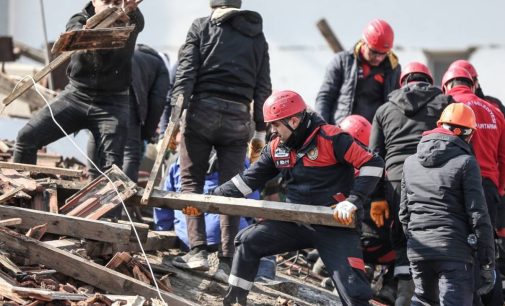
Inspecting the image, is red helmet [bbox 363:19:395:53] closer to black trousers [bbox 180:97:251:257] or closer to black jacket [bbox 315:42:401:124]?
black jacket [bbox 315:42:401:124]

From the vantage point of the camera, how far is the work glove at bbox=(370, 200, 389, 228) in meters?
9.59

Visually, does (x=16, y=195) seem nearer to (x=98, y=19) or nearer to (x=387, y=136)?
(x=98, y=19)

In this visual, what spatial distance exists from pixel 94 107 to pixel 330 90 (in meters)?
2.66

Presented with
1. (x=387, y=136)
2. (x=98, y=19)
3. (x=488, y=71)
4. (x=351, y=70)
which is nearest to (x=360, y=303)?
(x=387, y=136)

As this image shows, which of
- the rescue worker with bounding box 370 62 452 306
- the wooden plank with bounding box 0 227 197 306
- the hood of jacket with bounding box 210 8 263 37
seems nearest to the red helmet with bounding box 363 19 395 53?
the rescue worker with bounding box 370 62 452 306

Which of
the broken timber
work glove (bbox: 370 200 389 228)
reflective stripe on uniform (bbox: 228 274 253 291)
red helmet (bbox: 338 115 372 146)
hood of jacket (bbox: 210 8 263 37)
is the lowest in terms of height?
work glove (bbox: 370 200 389 228)

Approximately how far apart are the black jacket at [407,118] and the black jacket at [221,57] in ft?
4.02

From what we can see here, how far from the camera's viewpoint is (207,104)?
9.12 metres

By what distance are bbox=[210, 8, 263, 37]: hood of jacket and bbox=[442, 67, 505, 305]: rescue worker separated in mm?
1872

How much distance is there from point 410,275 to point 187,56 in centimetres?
257

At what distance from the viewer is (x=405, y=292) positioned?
9.27m

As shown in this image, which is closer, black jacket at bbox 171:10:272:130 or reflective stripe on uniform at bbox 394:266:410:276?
black jacket at bbox 171:10:272:130

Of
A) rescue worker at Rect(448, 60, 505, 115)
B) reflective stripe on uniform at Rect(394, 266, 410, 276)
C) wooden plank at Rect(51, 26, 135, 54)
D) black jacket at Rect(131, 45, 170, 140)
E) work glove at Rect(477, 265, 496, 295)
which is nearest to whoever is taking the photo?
wooden plank at Rect(51, 26, 135, 54)

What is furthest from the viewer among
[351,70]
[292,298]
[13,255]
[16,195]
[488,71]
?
[488,71]
